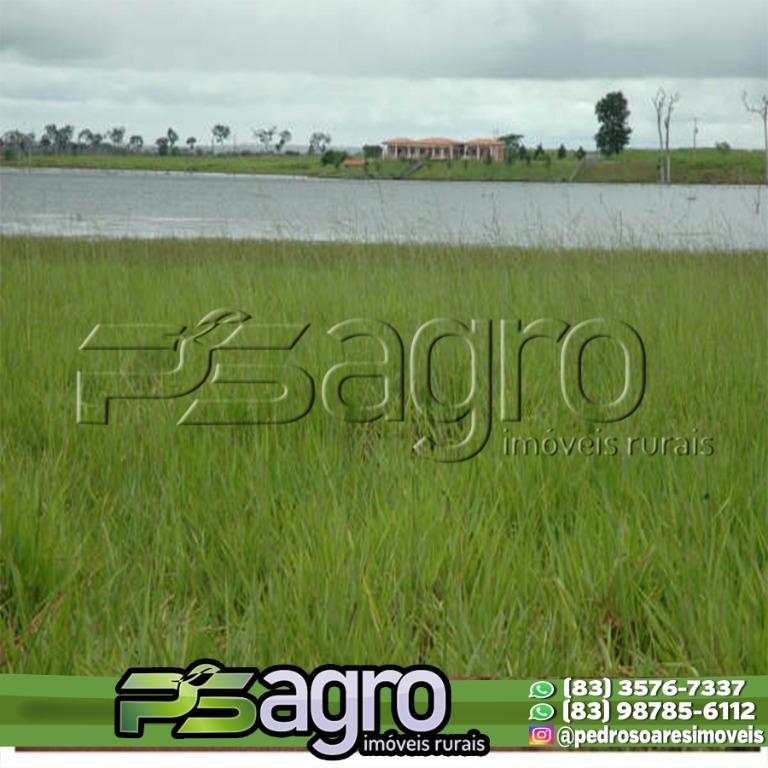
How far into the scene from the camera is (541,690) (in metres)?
1.50

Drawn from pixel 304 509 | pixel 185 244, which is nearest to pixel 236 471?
pixel 304 509

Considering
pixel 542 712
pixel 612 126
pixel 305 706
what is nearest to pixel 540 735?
pixel 542 712

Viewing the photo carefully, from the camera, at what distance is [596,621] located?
178cm

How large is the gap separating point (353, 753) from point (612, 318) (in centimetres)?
264

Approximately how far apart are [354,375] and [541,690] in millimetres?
1734

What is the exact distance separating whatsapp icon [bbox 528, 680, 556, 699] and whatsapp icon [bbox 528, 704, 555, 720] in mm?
15

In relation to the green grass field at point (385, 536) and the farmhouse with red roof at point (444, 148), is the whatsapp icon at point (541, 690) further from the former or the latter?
the farmhouse with red roof at point (444, 148)

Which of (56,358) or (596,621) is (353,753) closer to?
(596,621)

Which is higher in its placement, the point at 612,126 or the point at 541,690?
the point at 612,126

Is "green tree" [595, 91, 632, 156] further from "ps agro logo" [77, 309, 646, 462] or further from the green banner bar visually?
the green banner bar

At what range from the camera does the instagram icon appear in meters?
1.46

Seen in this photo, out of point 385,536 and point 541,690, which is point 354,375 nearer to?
point 385,536

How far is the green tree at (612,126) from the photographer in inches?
160

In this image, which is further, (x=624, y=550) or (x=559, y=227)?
(x=559, y=227)
